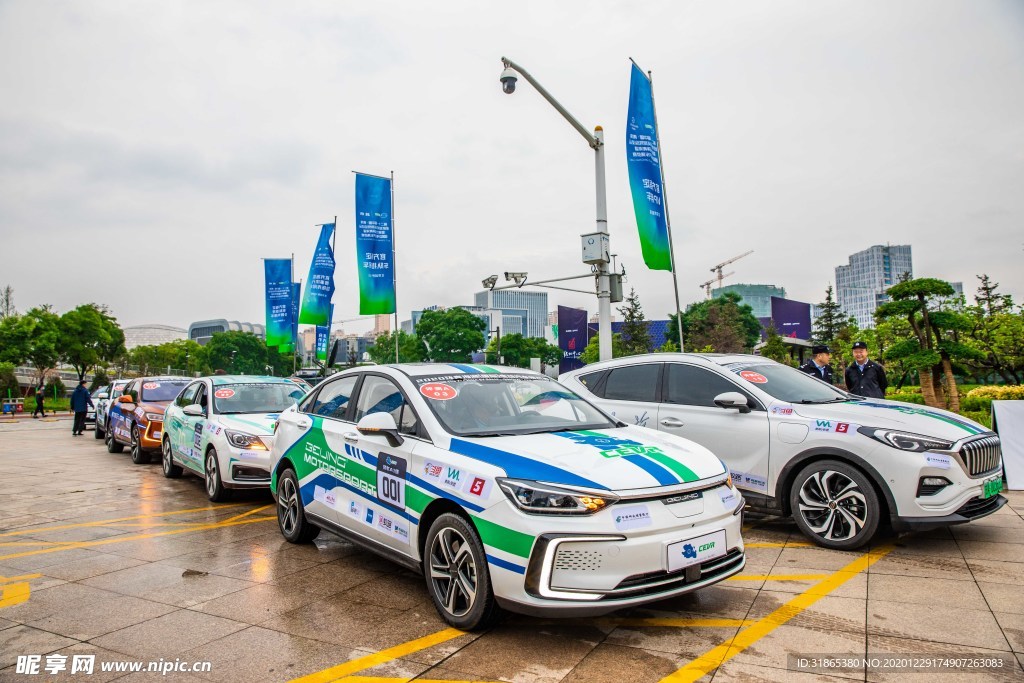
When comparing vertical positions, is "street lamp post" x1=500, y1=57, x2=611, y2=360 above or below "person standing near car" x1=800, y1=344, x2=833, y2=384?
above

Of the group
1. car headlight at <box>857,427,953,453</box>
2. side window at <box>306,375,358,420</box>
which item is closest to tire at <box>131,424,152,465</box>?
side window at <box>306,375,358,420</box>

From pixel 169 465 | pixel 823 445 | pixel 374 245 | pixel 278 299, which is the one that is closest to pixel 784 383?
pixel 823 445

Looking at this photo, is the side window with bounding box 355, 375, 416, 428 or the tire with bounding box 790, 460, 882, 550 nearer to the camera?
the side window with bounding box 355, 375, 416, 428

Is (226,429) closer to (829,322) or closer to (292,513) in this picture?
(292,513)

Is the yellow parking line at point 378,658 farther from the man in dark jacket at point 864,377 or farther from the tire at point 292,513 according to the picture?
the man in dark jacket at point 864,377

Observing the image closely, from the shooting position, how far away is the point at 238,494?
9.30 metres

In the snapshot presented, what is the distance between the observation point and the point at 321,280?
82.4 feet

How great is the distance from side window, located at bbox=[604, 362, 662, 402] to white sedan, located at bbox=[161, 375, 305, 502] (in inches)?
166

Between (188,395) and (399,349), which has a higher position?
(399,349)

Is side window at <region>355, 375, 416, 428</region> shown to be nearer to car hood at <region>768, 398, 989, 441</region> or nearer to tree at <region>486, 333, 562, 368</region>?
car hood at <region>768, 398, 989, 441</region>

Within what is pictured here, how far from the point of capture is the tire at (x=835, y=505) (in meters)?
5.43

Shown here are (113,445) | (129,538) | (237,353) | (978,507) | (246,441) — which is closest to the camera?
(978,507)

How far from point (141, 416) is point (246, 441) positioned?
6.00 metres

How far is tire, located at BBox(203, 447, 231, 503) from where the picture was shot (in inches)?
331
